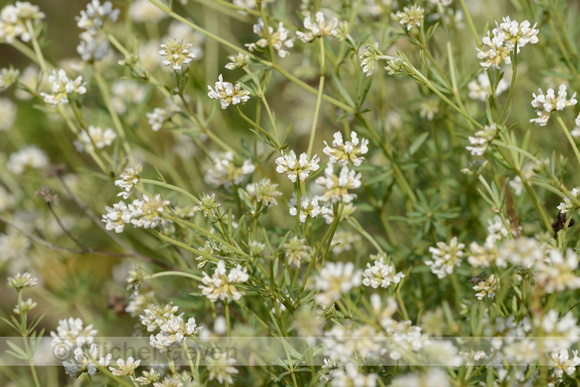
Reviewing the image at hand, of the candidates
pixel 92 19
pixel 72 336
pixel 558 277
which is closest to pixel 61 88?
pixel 92 19

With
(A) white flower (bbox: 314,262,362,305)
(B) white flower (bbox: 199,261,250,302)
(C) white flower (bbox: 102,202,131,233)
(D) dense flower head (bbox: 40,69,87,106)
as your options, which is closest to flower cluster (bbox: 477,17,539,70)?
(A) white flower (bbox: 314,262,362,305)

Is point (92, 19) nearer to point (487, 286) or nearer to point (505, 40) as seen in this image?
point (505, 40)

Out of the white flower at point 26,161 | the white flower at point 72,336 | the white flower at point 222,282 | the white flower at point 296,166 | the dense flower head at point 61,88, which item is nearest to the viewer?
the white flower at point 222,282

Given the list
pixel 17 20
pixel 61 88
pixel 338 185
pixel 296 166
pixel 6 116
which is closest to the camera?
pixel 338 185

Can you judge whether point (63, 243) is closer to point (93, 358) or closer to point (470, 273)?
point (93, 358)

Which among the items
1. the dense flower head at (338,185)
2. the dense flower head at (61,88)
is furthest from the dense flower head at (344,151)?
the dense flower head at (61,88)

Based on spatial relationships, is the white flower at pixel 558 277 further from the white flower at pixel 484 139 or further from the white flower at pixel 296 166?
the white flower at pixel 296 166

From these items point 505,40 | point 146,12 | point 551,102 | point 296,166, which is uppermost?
point 146,12
